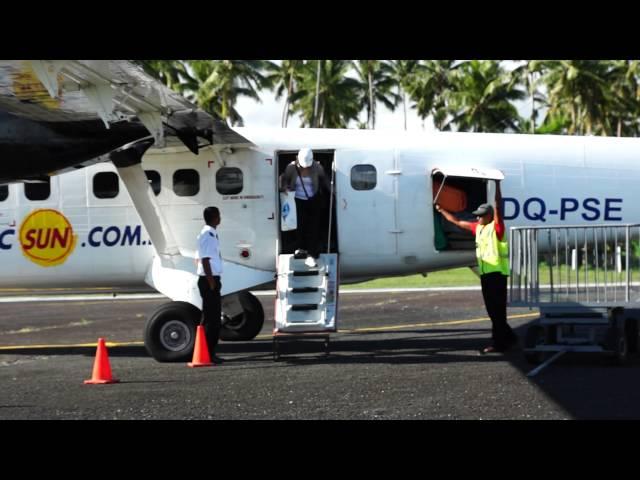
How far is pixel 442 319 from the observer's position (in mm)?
18109

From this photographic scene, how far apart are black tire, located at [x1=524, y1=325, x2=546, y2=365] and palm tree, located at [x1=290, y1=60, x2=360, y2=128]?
159 ft

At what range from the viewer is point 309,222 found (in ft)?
43.4

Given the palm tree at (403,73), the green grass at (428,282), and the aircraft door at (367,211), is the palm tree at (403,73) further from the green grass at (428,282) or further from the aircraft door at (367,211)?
the aircraft door at (367,211)

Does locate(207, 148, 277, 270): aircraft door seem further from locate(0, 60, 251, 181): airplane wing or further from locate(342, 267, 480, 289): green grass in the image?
locate(342, 267, 480, 289): green grass

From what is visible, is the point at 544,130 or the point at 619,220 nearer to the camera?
the point at 619,220

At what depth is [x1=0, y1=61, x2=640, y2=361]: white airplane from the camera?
13352 millimetres

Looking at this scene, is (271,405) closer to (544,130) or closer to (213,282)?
(213,282)

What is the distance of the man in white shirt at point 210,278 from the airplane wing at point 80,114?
1.39m

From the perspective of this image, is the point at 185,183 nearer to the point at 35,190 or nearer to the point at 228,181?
the point at 228,181

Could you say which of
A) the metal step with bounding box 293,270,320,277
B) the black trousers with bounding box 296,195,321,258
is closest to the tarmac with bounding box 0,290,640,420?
the metal step with bounding box 293,270,320,277
